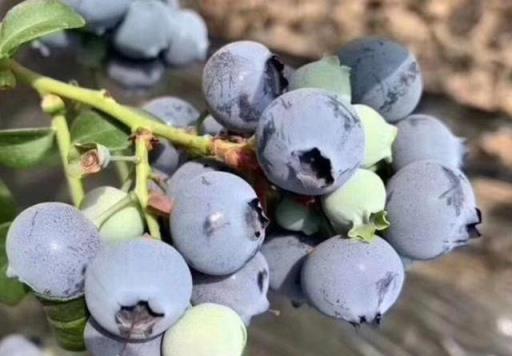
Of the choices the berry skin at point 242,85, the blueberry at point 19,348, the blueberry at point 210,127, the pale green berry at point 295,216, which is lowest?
the blueberry at point 19,348

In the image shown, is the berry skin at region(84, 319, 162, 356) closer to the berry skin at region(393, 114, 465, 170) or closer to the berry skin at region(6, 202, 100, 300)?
the berry skin at region(6, 202, 100, 300)

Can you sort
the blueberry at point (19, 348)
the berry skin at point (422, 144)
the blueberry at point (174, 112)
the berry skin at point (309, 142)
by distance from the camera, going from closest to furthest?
the berry skin at point (309, 142) → the berry skin at point (422, 144) → the blueberry at point (174, 112) → the blueberry at point (19, 348)

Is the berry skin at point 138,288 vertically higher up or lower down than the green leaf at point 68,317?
higher up

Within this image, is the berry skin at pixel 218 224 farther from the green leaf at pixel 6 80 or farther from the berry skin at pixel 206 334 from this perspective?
the green leaf at pixel 6 80

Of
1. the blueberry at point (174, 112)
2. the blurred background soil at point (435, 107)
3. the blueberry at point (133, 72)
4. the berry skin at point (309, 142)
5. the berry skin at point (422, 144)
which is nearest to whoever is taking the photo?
the berry skin at point (309, 142)

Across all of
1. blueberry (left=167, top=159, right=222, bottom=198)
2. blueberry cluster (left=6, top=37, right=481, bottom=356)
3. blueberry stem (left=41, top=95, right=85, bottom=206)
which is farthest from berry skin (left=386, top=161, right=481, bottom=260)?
blueberry stem (left=41, top=95, right=85, bottom=206)

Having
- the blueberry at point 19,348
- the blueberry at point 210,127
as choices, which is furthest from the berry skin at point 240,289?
the blueberry at point 19,348

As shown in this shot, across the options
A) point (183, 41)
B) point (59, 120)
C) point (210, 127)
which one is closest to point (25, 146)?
point (59, 120)
